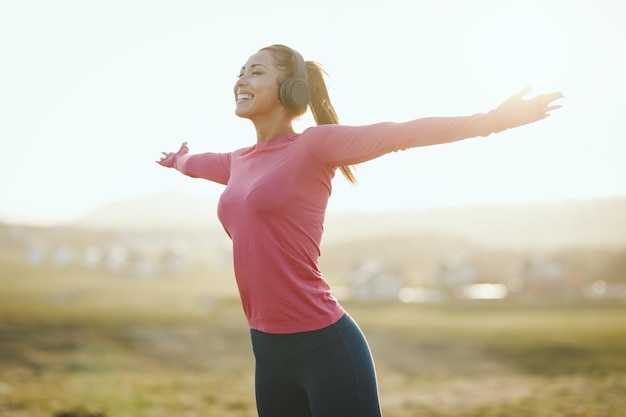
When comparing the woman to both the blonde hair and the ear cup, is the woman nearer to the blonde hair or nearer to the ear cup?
the ear cup

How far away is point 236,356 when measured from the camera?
98.5 ft

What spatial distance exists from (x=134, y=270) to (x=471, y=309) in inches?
2230

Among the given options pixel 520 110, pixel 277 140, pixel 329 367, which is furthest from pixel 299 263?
pixel 520 110

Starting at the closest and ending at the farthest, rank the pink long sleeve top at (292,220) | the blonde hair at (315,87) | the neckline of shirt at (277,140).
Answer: the pink long sleeve top at (292,220) → the neckline of shirt at (277,140) → the blonde hair at (315,87)

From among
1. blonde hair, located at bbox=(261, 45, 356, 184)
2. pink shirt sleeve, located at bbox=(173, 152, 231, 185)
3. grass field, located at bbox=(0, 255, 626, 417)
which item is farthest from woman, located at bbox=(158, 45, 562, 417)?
grass field, located at bbox=(0, 255, 626, 417)

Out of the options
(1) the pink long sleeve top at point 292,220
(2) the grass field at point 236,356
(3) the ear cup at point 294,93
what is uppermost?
(3) the ear cup at point 294,93

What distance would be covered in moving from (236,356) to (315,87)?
28.0 meters

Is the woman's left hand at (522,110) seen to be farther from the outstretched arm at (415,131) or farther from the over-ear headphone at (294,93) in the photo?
the over-ear headphone at (294,93)

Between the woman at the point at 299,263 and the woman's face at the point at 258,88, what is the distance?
0.22ft

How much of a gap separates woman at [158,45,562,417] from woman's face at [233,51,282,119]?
0.22ft

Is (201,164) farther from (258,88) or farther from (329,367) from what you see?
(329,367)

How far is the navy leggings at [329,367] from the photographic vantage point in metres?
2.79

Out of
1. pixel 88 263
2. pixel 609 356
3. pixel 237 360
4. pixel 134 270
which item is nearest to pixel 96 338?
pixel 237 360

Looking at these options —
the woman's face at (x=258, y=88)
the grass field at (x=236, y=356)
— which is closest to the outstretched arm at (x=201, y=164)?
the woman's face at (x=258, y=88)
